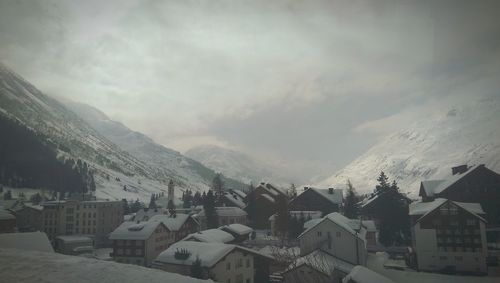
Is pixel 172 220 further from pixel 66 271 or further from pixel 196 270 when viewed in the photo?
pixel 66 271

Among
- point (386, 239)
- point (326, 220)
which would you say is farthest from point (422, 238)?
point (386, 239)

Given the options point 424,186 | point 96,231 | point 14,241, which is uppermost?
point 424,186

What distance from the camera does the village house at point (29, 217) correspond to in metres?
79.0

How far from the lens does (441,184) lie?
68812 mm

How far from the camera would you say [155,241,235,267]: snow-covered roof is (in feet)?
119

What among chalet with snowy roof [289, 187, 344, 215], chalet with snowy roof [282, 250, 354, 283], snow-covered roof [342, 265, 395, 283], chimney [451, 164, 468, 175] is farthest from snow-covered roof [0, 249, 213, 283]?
chalet with snowy roof [289, 187, 344, 215]

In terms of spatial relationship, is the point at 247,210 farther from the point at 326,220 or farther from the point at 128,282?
the point at 128,282

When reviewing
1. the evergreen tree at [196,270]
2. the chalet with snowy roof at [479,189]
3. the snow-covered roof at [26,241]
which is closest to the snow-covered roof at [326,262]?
the evergreen tree at [196,270]

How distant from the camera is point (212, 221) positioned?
8181 centimetres

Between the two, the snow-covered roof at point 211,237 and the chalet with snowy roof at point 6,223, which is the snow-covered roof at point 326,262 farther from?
the chalet with snowy roof at point 6,223

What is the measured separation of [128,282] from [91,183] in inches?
7283

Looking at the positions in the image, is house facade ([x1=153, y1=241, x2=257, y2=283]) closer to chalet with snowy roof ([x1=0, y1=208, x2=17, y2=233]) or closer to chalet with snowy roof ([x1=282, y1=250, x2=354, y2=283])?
chalet with snowy roof ([x1=282, y1=250, x2=354, y2=283])

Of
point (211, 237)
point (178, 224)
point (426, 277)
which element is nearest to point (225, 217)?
point (178, 224)

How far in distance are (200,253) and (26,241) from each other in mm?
16575
